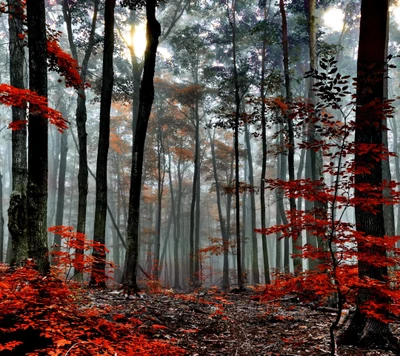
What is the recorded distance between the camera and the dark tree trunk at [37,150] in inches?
187

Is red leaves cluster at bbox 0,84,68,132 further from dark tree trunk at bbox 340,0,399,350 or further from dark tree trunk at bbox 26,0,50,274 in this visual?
dark tree trunk at bbox 340,0,399,350

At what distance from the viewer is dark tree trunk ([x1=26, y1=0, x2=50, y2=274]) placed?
4.75 m

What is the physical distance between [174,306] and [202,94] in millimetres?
13086

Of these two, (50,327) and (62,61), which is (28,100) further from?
(50,327)

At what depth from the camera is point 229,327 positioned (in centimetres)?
572

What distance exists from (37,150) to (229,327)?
481 centimetres

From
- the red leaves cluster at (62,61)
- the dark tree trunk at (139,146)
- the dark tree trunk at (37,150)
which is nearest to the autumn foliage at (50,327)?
the dark tree trunk at (37,150)

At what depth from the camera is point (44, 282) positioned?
12.7 feet

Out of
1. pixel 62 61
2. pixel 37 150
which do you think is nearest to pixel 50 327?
pixel 37 150

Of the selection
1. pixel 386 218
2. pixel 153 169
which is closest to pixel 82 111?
pixel 386 218

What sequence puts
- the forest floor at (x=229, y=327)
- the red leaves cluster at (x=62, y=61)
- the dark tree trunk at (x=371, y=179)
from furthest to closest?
the red leaves cluster at (x=62, y=61), the forest floor at (x=229, y=327), the dark tree trunk at (x=371, y=179)

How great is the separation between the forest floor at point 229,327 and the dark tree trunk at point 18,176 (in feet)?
6.90

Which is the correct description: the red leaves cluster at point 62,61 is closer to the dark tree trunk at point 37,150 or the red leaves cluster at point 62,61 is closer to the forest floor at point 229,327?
the dark tree trunk at point 37,150

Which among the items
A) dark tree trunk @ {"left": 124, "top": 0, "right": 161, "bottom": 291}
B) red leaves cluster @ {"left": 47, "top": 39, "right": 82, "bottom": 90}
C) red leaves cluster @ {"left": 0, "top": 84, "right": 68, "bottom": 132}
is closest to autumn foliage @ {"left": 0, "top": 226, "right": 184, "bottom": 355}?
red leaves cluster @ {"left": 0, "top": 84, "right": 68, "bottom": 132}
